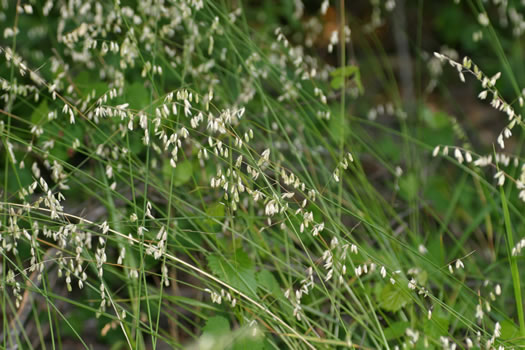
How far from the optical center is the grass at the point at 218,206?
1647mm

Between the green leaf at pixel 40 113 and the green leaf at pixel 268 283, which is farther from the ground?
the green leaf at pixel 40 113

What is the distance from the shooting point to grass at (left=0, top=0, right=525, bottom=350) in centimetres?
165

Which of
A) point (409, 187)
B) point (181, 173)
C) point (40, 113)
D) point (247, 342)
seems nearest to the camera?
point (247, 342)

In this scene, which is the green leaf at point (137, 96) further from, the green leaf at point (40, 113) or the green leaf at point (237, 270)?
the green leaf at point (237, 270)

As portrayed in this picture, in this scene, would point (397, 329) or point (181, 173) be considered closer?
point (397, 329)

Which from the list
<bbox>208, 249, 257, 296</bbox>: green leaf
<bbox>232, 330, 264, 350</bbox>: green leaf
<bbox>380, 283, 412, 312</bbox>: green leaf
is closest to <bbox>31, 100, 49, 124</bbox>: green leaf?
<bbox>208, 249, 257, 296</bbox>: green leaf

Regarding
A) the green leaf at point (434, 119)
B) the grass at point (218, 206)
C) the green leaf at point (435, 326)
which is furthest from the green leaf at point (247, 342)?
the green leaf at point (434, 119)

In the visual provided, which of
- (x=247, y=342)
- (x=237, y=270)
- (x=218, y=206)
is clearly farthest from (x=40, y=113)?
(x=247, y=342)

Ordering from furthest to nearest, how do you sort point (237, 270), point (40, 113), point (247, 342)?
1. point (40, 113)
2. point (237, 270)
3. point (247, 342)

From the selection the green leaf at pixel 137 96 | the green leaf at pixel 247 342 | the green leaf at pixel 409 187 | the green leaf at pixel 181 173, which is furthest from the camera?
the green leaf at pixel 409 187

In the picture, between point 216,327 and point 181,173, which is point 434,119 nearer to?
point 181,173

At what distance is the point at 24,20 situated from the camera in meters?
3.00

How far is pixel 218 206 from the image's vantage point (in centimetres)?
186

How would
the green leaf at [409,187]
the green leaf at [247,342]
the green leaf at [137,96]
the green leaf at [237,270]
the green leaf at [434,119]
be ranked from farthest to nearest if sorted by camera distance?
the green leaf at [434,119] < the green leaf at [409,187] < the green leaf at [137,96] < the green leaf at [237,270] < the green leaf at [247,342]
